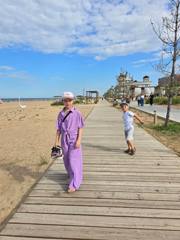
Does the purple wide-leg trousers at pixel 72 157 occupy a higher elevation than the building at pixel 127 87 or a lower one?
lower

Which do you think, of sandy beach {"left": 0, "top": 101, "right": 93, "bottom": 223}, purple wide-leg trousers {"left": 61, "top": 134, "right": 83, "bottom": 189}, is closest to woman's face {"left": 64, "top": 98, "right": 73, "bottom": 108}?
A: purple wide-leg trousers {"left": 61, "top": 134, "right": 83, "bottom": 189}

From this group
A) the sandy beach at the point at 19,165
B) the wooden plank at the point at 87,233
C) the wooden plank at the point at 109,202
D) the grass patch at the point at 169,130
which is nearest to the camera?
the wooden plank at the point at 87,233

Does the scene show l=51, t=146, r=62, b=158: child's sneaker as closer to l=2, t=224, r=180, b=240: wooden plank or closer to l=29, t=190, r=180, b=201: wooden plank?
l=29, t=190, r=180, b=201: wooden plank

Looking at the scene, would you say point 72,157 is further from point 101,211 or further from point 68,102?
point 101,211

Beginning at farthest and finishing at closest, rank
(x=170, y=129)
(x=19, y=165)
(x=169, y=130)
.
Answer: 1. (x=170, y=129)
2. (x=169, y=130)
3. (x=19, y=165)

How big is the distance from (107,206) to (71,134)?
1.34 m

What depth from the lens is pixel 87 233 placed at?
11.7 ft

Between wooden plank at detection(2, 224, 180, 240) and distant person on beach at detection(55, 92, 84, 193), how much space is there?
1334mm

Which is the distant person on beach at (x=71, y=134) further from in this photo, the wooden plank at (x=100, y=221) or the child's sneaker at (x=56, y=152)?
the wooden plank at (x=100, y=221)

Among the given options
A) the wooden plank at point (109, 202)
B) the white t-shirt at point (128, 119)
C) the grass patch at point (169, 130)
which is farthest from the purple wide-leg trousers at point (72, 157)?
the grass patch at point (169, 130)

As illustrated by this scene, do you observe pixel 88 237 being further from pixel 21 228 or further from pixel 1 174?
pixel 1 174

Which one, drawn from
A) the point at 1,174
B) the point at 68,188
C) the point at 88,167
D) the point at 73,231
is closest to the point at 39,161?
the point at 1,174

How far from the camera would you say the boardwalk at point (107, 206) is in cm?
358

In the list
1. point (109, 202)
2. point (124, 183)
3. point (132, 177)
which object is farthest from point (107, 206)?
point (132, 177)
